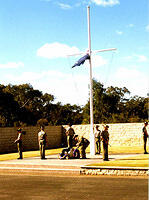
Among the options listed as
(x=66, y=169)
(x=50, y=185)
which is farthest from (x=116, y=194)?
(x=66, y=169)

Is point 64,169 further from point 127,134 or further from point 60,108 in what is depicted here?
point 60,108

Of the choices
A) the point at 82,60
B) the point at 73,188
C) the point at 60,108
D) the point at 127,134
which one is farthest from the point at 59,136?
the point at 60,108

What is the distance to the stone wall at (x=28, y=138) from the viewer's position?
27.8 m

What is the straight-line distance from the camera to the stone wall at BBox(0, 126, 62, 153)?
91.4 feet

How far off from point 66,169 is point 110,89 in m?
56.1

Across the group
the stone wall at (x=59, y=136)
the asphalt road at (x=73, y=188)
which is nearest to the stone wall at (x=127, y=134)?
the stone wall at (x=59, y=136)

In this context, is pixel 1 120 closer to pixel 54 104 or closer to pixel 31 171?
pixel 54 104

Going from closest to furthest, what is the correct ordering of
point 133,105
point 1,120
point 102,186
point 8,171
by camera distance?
point 102,186 < point 8,171 < point 1,120 < point 133,105

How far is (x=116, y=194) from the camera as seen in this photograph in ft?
30.8

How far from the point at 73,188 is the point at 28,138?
2054 cm

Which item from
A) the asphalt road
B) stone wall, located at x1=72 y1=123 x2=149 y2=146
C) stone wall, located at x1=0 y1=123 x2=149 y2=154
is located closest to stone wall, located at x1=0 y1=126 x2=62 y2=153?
stone wall, located at x1=0 y1=123 x2=149 y2=154

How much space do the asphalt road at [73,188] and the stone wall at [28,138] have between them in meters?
14.8

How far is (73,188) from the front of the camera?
10.5m

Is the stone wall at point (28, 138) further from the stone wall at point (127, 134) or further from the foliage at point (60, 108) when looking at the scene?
the foliage at point (60, 108)
